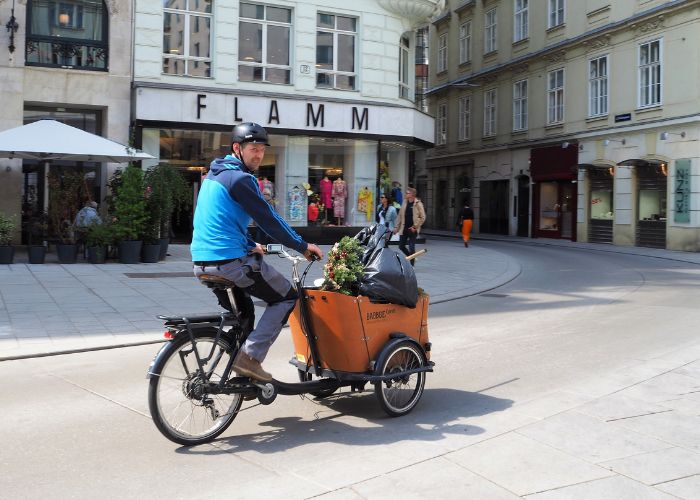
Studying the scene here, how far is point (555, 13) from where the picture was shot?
3108cm

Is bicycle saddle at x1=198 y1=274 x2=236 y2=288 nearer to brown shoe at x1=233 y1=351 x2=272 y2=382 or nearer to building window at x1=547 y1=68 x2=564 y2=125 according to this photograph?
brown shoe at x1=233 y1=351 x2=272 y2=382

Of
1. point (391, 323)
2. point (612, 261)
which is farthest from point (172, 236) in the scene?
point (391, 323)

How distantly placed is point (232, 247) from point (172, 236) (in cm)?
1803

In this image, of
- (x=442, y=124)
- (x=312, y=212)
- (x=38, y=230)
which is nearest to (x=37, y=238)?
(x=38, y=230)

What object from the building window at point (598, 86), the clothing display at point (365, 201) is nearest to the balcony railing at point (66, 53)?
the clothing display at point (365, 201)

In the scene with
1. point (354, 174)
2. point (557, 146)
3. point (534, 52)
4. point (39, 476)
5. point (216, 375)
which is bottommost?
point (39, 476)

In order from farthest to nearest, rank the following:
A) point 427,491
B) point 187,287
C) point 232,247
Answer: point 187,287 → point 232,247 → point 427,491

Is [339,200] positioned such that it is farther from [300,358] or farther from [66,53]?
[300,358]

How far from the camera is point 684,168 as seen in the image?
24.1 metres

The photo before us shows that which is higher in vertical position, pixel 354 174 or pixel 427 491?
pixel 354 174

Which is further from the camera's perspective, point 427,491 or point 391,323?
point 391,323

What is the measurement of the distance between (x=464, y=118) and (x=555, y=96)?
25.9ft

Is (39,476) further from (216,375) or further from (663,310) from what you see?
(663,310)

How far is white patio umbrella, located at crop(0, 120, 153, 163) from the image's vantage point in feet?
50.9
